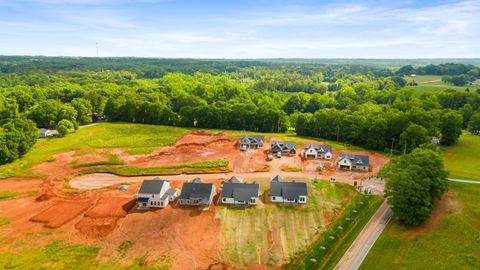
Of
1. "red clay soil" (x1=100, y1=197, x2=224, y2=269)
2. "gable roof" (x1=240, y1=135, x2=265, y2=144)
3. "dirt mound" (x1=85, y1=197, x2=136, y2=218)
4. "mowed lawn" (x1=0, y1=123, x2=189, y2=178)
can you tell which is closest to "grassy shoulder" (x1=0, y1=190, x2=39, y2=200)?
"mowed lawn" (x1=0, y1=123, x2=189, y2=178)

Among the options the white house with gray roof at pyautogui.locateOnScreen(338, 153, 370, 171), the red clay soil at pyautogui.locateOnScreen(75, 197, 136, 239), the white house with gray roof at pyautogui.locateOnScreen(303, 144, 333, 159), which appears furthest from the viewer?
the white house with gray roof at pyautogui.locateOnScreen(303, 144, 333, 159)

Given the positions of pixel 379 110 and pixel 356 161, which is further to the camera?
pixel 379 110

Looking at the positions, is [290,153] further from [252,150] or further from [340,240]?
[340,240]

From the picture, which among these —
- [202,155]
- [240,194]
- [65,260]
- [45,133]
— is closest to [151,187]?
[240,194]

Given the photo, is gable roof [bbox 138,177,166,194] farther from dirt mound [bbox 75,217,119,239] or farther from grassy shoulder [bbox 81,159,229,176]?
grassy shoulder [bbox 81,159,229,176]

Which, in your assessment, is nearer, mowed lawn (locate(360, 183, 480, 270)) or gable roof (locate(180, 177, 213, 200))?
mowed lawn (locate(360, 183, 480, 270))

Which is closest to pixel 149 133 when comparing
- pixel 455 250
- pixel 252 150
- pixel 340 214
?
pixel 252 150

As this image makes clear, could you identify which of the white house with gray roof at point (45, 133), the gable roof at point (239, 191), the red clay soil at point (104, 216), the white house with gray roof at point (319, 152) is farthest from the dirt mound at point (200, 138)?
the white house with gray roof at point (45, 133)
